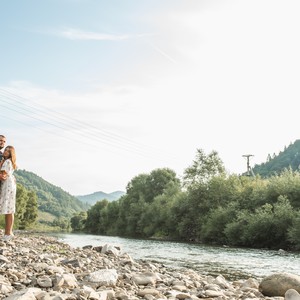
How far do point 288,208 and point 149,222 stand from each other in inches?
1414

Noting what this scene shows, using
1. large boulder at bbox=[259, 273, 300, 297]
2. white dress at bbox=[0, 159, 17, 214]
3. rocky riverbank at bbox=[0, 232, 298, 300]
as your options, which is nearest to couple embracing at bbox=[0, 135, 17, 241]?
white dress at bbox=[0, 159, 17, 214]

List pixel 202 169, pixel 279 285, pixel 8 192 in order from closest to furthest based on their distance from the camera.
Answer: pixel 279 285 < pixel 8 192 < pixel 202 169

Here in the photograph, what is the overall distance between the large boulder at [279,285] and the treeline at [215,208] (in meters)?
24.6

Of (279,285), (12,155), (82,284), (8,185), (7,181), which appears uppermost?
(12,155)

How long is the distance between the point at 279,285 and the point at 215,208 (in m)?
43.3

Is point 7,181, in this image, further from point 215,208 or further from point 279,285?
point 215,208

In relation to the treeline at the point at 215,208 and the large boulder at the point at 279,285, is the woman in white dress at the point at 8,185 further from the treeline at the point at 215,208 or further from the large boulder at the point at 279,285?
the treeline at the point at 215,208

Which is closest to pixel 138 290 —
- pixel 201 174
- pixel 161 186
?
pixel 201 174

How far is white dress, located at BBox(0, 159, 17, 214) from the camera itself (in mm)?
12408

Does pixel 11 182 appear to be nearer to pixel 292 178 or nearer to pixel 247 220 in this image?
pixel 247 220

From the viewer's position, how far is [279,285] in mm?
9969

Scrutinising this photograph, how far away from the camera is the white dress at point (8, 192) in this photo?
12.4m

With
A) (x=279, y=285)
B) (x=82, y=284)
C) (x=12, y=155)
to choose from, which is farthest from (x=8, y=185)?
(x=279, y=285)

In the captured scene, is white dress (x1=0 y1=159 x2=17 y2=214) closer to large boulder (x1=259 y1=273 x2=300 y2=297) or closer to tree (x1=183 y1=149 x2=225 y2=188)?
large boulder (x1=259 y1=273 x2=300 y2=297)
